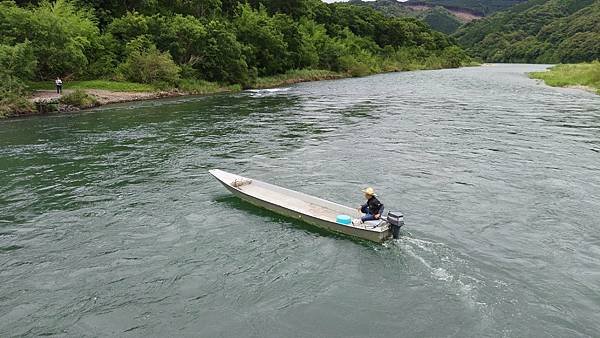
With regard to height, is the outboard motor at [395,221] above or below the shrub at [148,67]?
below

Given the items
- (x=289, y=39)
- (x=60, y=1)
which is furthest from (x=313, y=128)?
(x=289, y=39)

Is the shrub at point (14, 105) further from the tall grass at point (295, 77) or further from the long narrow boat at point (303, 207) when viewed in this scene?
the tall grass at point (295, 77)

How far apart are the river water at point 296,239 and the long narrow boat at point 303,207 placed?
44 cm

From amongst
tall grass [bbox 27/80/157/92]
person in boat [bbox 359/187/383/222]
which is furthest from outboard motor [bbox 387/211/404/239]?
tall grass [bbox 27/80/157/92]

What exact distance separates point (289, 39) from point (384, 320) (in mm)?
85781

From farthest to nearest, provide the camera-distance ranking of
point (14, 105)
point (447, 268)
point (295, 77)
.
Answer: point (295, 77) → point (14, 105) → point (447, 268)

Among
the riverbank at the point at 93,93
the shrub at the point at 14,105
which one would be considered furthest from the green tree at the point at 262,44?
the shrub at the point at 14,105

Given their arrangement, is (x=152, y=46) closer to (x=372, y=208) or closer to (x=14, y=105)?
(x=14, y=105)

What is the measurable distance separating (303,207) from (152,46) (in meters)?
52.2

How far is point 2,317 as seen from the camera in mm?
11891

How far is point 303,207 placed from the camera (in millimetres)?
18031

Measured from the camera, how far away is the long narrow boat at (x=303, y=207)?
1570 centimetres

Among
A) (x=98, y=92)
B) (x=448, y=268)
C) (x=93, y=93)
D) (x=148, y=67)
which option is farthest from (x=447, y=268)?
(x=148, y=67)

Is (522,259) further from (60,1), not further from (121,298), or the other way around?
(60,1)
